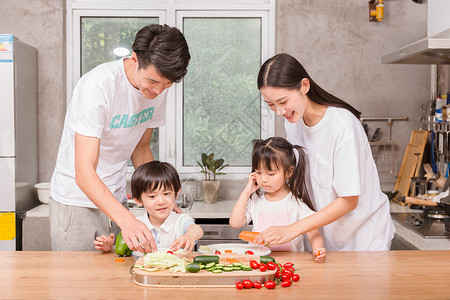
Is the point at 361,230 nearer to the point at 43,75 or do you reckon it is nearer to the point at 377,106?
the point at 377,106

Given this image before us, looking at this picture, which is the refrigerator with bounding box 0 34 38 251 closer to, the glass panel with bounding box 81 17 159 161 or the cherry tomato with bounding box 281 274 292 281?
the glass panel with bounding box 81 17 159 161

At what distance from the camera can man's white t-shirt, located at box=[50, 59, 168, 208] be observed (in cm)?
184

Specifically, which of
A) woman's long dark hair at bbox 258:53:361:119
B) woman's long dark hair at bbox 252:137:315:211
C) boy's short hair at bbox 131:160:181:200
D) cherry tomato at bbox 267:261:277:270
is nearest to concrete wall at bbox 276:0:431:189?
woman's long dark hair at bbox 252:137:315:211

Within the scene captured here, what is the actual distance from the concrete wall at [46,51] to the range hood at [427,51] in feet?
7.97

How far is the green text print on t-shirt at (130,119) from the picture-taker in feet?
6.38

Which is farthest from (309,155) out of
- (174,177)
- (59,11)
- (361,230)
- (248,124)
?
(59,11)

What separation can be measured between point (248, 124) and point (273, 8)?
3.09 ft

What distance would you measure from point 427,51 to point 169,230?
1.67 metres

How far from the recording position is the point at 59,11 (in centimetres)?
391

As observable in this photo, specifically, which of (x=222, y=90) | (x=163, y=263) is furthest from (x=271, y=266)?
(x=222, y=90)

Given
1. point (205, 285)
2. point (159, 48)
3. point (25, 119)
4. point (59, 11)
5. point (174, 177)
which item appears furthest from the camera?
point (59, 11)

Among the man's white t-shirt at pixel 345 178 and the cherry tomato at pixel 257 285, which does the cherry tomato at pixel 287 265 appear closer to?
the cherry tomato at pixel 257 285

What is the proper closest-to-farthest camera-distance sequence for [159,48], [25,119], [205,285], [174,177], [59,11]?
1. [205,285]
2. [159,48]
3. [174,177]
4. [25,119]
5. [59,11]

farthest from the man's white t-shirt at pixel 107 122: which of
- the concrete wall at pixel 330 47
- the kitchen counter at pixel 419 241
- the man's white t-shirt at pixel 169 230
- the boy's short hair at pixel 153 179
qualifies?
the concrete wall at pixel 330 47
